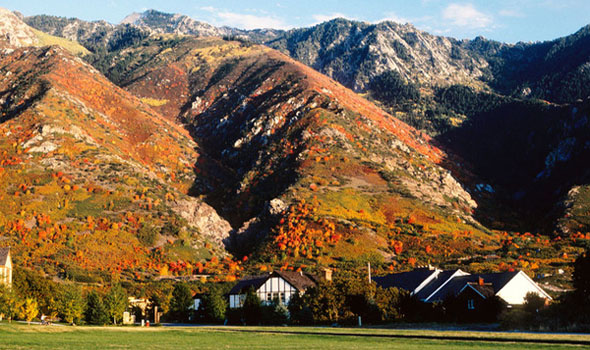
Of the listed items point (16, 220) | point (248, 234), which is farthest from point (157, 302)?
point (248, 234)

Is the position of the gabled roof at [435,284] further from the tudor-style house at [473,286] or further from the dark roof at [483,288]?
the dark roof at [483,288]

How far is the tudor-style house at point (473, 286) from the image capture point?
66750 millimetres

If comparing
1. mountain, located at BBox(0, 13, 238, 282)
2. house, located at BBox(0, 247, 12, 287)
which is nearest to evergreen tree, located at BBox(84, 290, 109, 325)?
house, located at BBox(0, 247, 12, 287)

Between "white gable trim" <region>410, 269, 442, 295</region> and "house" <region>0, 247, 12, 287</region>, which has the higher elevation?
"house" <region>0, 247, 12, 287</region>

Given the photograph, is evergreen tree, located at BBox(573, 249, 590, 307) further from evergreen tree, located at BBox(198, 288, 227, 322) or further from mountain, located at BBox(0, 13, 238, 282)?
mountain, located at BBox(0, 13, 238, 282)

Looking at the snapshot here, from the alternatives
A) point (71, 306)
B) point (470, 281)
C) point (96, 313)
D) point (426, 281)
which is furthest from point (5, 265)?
point (470, 281)

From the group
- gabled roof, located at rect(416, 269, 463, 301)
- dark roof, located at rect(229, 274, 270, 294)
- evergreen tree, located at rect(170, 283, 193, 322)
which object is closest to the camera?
gabled roof, located at rect(416, 269, 463, 301)

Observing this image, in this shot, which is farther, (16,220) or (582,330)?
(16,220)

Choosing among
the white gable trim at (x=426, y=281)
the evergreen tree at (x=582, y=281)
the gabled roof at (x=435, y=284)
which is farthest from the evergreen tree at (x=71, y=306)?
the evergreen tree at (x=582, y=281)

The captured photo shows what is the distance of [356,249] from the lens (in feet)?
477

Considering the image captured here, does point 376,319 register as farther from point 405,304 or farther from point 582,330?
point 582,330

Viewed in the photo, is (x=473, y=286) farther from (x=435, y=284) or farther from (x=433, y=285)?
(x=433, y=285)

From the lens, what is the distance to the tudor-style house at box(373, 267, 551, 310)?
66.8 m

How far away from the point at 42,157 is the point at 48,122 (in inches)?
803
